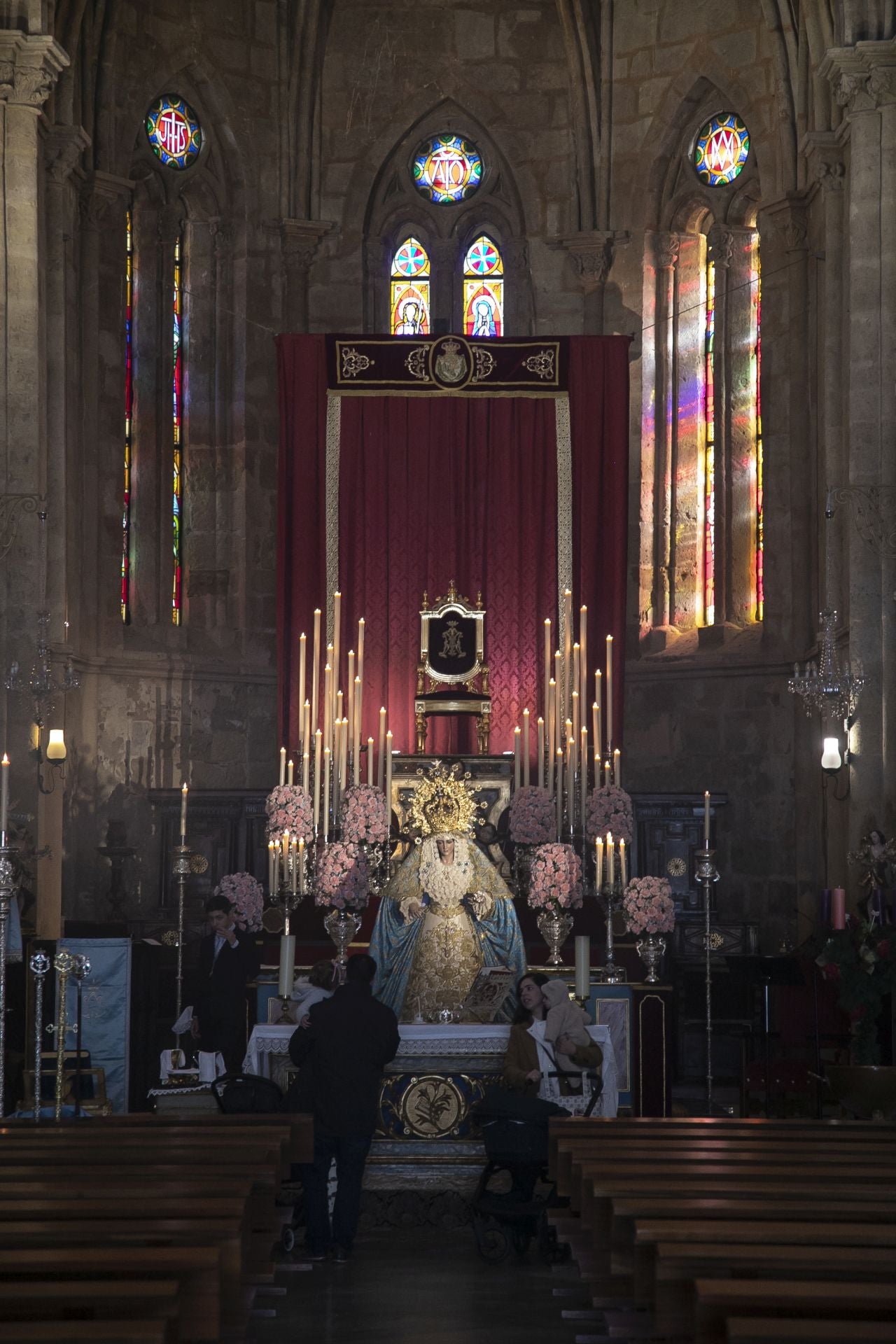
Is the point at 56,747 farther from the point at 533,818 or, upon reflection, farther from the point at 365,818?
the point at 533,818

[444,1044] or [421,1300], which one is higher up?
[444,1044]

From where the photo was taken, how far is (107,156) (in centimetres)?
1753

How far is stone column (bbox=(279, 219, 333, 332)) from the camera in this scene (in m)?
19.0

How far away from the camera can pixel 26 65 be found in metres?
14.6

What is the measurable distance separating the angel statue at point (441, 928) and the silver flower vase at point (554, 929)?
669mm

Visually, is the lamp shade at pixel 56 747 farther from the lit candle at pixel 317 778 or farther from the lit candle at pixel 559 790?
the lit candle at pixel 559 790

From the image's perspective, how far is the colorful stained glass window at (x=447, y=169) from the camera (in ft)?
64.7

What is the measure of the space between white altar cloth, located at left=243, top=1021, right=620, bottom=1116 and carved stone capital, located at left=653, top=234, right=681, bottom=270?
9.89 metres

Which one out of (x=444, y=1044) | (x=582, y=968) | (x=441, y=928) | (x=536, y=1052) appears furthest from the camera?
(x=441, y=928)

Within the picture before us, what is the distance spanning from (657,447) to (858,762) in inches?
226

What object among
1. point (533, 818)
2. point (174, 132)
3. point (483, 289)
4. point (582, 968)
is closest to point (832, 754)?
point (533, 818)

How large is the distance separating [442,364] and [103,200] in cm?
335

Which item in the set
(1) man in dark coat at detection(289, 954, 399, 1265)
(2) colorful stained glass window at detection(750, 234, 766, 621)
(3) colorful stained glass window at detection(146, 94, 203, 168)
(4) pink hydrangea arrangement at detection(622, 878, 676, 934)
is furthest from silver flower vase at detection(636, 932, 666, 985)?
(3) colorful stained glass window at detection(146, 94, 203, 168)

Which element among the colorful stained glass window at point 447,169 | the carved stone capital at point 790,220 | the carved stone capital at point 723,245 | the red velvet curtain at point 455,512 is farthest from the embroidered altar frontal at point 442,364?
the colorful stained glass window at point 447,169
